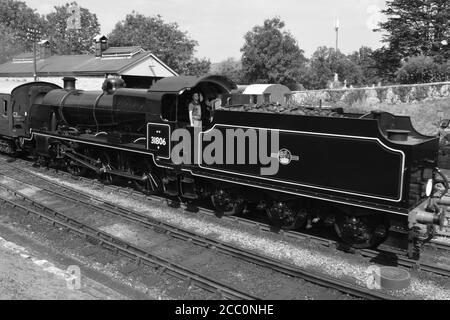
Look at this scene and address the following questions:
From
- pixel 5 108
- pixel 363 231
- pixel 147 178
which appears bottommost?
pixel 363 231

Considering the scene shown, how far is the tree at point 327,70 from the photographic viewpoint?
54.5m

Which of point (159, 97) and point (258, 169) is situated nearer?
point (258, 169)

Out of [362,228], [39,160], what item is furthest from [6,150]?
[362,228]

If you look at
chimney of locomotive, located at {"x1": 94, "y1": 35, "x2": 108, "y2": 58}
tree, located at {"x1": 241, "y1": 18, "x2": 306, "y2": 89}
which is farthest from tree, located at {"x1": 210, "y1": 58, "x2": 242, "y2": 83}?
chimney of locomotive, located at {"x1": 94, "y1": 35, "x2": 108, "y2": 58}

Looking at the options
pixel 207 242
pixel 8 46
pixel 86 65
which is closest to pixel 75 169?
pixel 207 242

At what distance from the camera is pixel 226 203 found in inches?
396

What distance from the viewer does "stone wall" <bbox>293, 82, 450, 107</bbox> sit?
2395cm

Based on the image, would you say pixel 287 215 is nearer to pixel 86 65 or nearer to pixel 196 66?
pixel 86 65

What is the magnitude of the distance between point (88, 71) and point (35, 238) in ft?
76.3

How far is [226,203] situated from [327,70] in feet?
184

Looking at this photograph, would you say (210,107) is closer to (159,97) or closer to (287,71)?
(159,97)

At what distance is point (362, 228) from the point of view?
7910mm

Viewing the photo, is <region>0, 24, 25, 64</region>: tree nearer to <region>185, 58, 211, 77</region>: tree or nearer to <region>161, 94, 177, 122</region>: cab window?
<region>185, 58, 211, 77</region>: tree

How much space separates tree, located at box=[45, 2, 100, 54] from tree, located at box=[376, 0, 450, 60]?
4581cm
